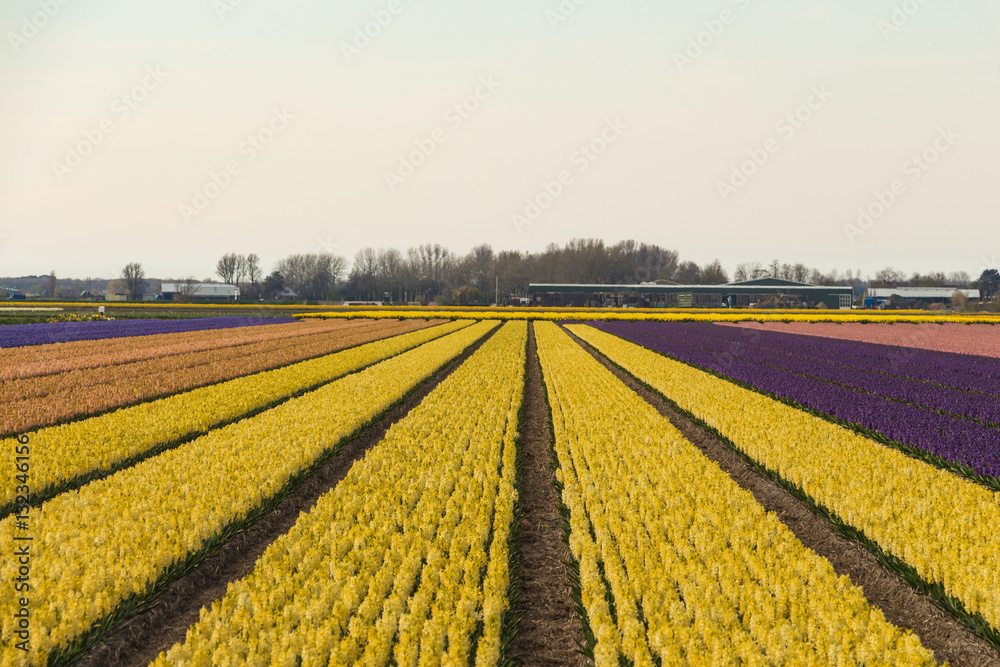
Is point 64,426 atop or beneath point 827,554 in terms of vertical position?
atop

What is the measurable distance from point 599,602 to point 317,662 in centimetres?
253

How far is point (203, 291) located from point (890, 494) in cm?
14152

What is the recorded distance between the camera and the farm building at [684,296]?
94750 millimetres

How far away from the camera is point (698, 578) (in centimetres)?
589

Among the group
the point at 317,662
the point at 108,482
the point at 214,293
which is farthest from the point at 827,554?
the point at 214,293

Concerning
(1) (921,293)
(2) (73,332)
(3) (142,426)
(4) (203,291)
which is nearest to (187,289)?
(4) (203,291)

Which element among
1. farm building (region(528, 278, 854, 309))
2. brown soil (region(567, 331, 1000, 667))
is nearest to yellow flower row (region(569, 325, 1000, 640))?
brown soil (region(567, 331, 1000, 667))

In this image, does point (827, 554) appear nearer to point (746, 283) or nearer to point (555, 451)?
point (555, 451)

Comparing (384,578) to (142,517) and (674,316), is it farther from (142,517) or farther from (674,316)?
(674,316)

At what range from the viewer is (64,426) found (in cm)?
1171

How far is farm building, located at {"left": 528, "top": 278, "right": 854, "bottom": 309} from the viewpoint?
311 ft

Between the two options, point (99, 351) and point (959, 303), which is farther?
point (959, 303)

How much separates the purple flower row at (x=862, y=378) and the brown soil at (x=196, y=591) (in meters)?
15.4

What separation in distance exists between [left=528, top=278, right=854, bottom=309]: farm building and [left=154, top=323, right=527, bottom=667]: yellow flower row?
85931 millimetres
